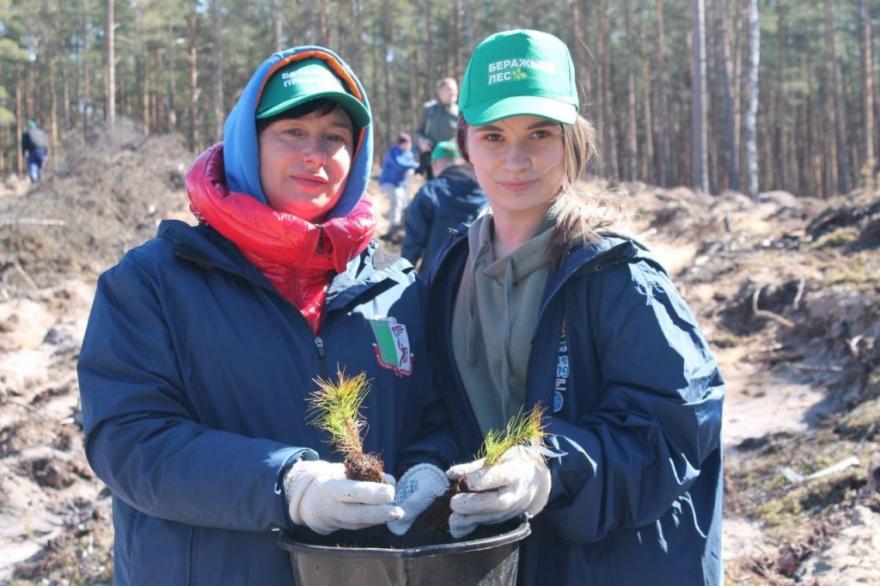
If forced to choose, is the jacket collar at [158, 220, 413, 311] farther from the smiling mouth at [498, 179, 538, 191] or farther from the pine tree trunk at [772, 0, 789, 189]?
the pine tree trunk at [772, 0, 789, 189]

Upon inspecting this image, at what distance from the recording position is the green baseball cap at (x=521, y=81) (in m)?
2.22

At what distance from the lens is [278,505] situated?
5.91 ft

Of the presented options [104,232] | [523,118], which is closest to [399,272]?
[523,118]

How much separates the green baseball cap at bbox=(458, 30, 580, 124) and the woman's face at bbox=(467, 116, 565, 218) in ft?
0.17

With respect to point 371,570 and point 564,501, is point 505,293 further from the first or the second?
point 371,570

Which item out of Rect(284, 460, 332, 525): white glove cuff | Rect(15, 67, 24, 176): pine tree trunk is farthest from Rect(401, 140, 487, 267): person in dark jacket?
Rect(15, 67, 24, 176): pine tree trunk

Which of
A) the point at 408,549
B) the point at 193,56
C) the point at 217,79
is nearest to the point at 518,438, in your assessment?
the point at 408,549

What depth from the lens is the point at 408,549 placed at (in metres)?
1.65

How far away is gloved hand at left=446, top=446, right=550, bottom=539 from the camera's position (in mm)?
1799

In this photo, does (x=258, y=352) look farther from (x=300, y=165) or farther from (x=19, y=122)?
(x=19, y=122)

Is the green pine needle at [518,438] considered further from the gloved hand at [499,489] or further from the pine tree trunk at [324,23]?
the pine tree trunk at [324,23]

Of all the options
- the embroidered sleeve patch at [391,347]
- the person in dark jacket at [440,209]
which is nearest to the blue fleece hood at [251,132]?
the embroidered sleeve patch at [391,347]

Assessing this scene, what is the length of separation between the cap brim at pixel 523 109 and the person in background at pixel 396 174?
40.9 ft

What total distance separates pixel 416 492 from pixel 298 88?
0.95 m
